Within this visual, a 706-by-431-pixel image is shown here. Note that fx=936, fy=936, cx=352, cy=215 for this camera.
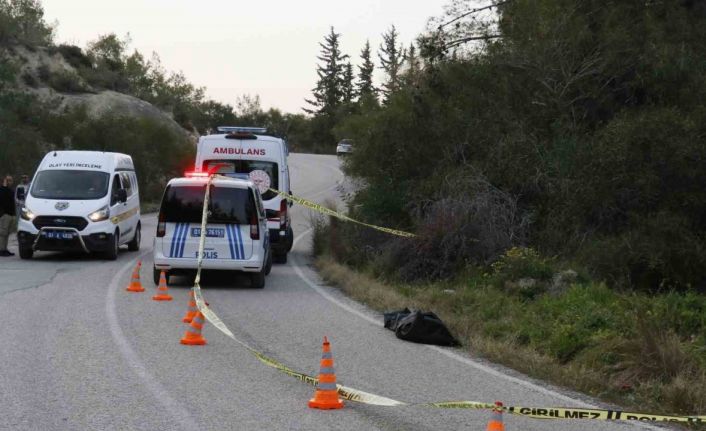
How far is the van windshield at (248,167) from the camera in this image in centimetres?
2088

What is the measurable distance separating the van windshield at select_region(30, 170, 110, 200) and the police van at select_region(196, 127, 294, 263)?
2188 millimetres

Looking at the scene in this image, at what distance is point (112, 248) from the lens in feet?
65.5

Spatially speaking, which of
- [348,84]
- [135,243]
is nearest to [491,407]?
[135,243]

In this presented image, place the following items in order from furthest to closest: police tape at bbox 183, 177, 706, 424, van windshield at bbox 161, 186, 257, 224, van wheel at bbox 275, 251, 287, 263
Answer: van wheel at bbox 275, 251, 287, 263
van windshield at bbox 161, 186, 257, 224
police tape at bbox 183, 177, 706, 424

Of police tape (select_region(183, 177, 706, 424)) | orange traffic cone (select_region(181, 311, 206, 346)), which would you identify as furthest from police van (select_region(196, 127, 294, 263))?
orange traffic cone (select_region(181, 311, 206, 346))

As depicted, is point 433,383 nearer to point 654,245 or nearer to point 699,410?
point 699,410

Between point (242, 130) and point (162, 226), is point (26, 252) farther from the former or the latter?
point (162, 226)

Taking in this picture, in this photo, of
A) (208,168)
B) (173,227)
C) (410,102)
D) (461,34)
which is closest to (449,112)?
(410,102)

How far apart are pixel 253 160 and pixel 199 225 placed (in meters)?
5.64

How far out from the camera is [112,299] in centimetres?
1386

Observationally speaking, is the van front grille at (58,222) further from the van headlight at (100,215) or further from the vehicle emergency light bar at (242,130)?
the vehicle emergency light bar at (242,130)

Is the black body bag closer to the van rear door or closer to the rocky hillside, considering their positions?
the van rear door

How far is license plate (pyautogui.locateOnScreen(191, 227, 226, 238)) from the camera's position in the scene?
15.6m

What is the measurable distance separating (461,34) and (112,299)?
46.0 feet
